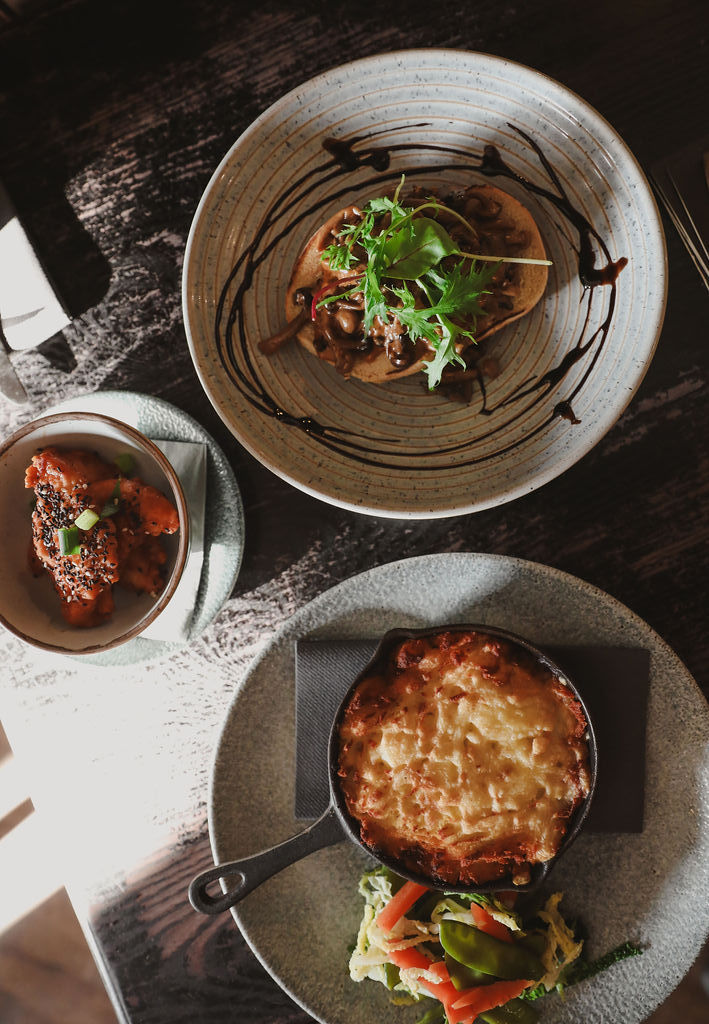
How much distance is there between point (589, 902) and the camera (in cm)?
194

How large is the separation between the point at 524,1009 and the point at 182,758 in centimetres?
110

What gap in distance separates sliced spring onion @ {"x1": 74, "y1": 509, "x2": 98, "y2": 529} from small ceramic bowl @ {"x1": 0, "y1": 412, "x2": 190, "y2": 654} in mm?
198

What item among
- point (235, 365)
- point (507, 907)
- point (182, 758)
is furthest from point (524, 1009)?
point (235, 365)

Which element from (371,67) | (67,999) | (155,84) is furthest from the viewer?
(67,999)

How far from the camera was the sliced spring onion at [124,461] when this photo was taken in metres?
1.92

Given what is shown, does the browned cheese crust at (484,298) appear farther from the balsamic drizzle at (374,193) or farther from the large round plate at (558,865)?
the large round plate at (558,865)

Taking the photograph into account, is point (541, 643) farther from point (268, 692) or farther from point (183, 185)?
point (183, 185)

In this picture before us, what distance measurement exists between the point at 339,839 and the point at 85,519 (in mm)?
978

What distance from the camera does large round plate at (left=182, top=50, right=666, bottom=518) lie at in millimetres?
1759

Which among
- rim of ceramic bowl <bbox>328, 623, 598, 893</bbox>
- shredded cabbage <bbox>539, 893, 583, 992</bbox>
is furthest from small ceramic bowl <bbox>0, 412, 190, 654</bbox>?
shredded cabbage <bbox>539, 893, 583, 992</bbox>

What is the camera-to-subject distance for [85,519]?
5.83ft

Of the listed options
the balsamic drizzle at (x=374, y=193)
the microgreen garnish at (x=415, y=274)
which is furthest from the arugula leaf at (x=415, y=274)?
the balsamic drizzle at (x=374, y=193)

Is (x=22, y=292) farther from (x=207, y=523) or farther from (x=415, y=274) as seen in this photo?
(x=415, y=274)

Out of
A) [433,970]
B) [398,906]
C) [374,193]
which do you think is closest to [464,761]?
[398,906]
